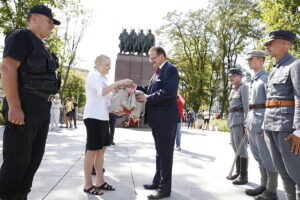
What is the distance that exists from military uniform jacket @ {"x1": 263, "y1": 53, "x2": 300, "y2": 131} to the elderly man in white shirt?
183 centimetres

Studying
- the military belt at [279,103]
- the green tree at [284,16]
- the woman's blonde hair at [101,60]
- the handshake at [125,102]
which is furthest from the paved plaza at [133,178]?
the green tree at [284,16]

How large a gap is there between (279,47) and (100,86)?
2226mm

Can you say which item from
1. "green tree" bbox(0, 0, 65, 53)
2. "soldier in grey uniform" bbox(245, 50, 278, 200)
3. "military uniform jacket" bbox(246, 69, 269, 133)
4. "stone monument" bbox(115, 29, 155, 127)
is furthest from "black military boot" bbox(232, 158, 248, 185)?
"green tree" bbox(0, 0, 65, 53)

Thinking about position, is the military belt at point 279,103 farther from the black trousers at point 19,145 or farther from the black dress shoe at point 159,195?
the black trousers at point 19,145

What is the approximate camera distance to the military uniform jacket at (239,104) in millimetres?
4275

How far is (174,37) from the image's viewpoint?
32.3 meters

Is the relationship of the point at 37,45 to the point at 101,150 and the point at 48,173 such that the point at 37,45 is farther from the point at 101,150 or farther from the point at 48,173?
the point at 48,173

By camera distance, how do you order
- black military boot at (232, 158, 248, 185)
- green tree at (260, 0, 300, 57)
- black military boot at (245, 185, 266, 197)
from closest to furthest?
black military boot at (245, 185, 266, 197), black military boot at (232, 158, 248, 185), green tree at (260, 0, 300, 57)

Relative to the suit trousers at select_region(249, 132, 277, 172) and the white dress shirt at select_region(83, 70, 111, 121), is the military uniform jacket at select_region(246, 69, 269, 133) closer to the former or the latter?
the suit trousers at select_region(249, 132, 277, 172)

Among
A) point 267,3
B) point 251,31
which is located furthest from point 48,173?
point 251,31

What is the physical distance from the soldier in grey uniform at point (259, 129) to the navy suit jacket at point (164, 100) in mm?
1112

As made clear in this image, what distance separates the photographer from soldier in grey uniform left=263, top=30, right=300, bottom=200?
2510 mm

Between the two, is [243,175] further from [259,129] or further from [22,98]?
[22,98]

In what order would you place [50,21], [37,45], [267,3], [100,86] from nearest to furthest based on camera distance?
[37,45], [50,21], [100,86], [267,3]
